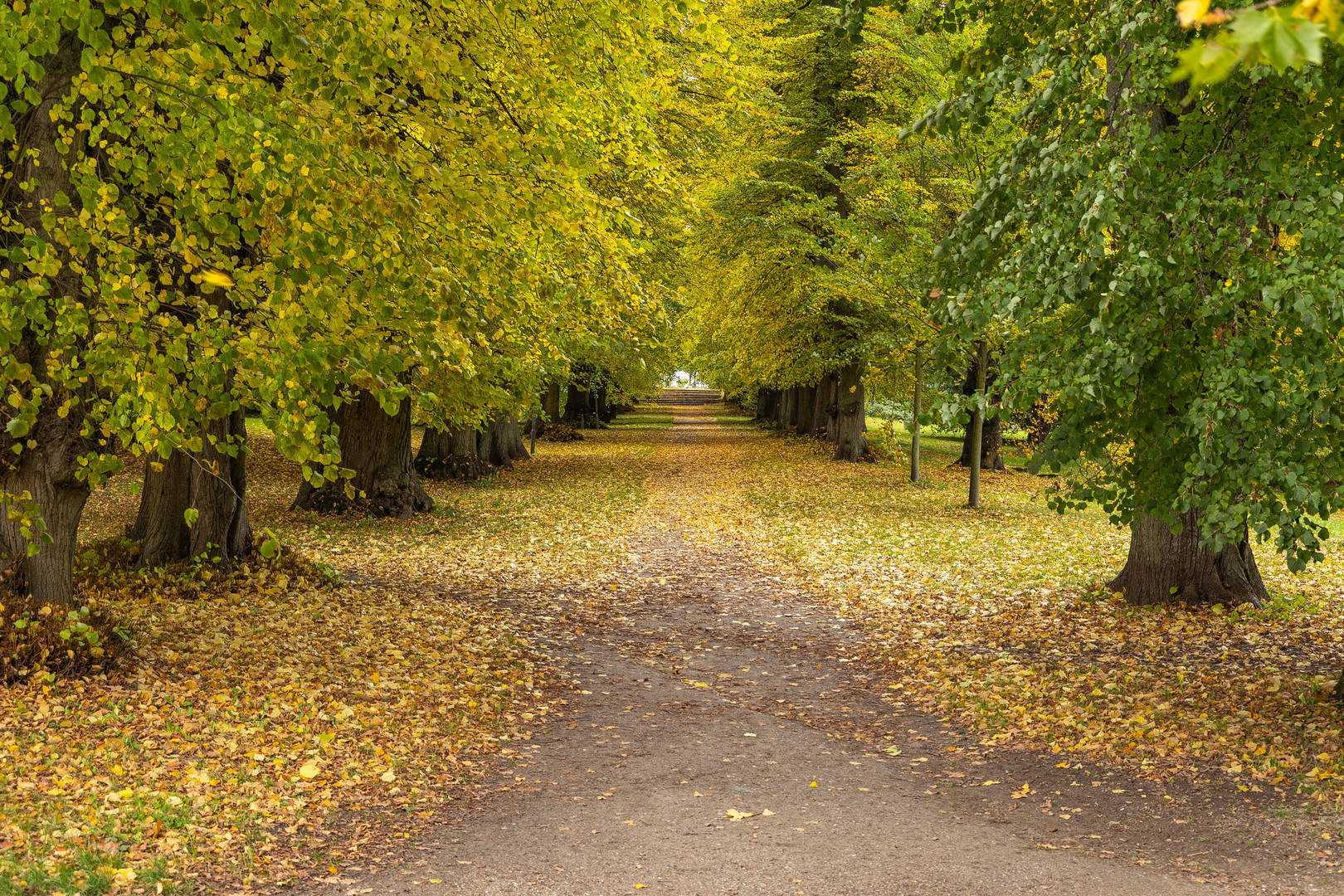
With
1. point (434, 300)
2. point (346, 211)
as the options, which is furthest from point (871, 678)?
point (346, 211)

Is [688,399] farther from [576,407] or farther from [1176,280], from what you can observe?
[1176,280]

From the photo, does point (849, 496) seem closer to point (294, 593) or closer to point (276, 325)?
point (294, 593)

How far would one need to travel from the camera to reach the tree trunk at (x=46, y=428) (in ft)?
20.2

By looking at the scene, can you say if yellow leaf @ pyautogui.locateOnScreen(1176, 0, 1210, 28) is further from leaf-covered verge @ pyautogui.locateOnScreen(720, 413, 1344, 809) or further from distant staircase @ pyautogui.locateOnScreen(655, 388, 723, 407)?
distant staircase @ pyautogui.locateOnScreen(655, 388, 723, 407)

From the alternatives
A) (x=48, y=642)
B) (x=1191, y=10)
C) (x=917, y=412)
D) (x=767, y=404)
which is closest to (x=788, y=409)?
(x=767, y=404)

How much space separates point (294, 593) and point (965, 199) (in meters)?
12.3

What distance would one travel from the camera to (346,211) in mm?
5262

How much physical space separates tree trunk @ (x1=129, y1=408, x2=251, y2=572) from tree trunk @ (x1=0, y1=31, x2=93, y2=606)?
3.03 metres

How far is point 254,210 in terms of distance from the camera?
5.24 metres

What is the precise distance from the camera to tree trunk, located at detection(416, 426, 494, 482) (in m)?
22.9

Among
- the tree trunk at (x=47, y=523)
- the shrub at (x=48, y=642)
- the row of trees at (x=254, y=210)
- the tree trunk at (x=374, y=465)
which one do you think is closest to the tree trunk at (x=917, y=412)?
the tree trunk at (x=374, y=465)

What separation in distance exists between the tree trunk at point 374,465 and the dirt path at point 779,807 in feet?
27.3

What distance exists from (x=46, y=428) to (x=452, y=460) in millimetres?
16267

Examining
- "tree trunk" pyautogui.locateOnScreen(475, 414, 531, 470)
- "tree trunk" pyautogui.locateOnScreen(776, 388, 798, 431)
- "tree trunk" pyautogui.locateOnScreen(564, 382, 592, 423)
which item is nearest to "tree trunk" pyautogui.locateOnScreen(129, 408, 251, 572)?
"tree trunk" pyautogui.locateOnScreen(475, 414, 531, 470)
